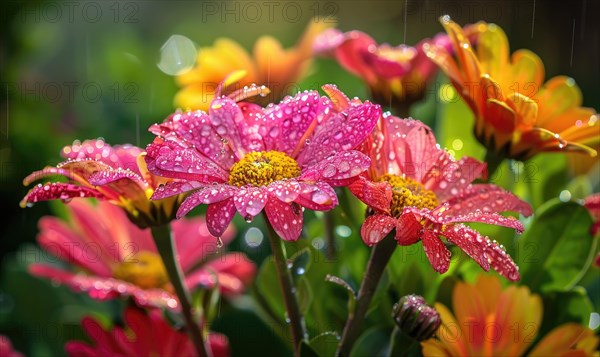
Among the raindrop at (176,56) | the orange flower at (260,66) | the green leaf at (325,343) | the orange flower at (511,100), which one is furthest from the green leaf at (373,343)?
the raindrop at (176,56)

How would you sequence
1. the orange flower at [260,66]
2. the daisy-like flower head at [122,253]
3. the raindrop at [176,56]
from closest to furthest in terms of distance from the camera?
the daisy-like flower head at [122,253]
the orange flower at [260,66]
the raindrop at [176,56]

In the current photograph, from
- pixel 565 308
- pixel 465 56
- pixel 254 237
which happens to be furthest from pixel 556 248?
pixel 254 237

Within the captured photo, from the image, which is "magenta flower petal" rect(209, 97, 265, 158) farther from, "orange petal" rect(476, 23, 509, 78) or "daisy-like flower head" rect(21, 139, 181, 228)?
"orange petal" rect(476, 23, 509, 78)

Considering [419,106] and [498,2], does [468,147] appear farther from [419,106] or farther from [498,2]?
[498,2]

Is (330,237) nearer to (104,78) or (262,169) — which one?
(262,169)

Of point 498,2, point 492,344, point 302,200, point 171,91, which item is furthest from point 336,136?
point 498,2

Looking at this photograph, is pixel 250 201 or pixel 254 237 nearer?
pixel 250 201

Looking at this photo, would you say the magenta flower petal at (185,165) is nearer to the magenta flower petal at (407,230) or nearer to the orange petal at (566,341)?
the magenta flower petal at (407,230)
